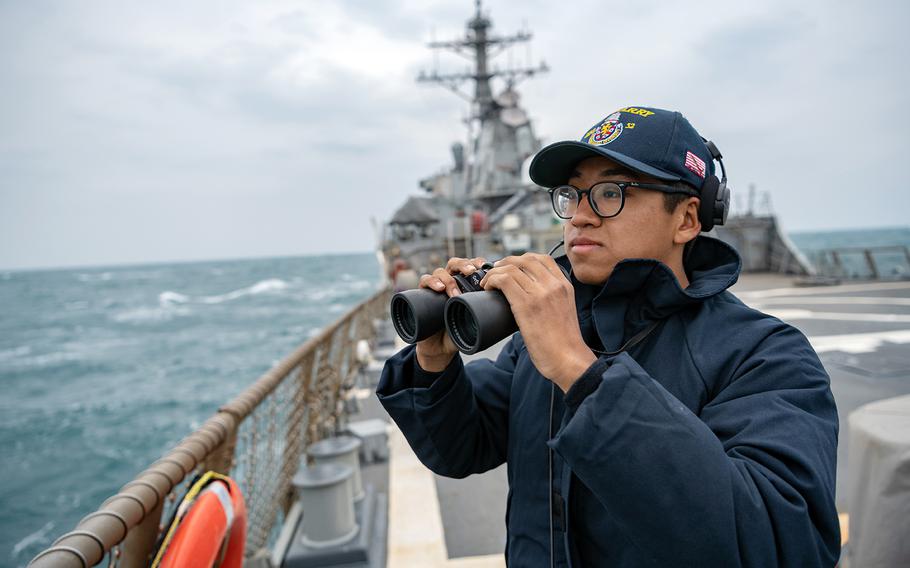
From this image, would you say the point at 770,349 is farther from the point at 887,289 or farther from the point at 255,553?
the point at 887,289

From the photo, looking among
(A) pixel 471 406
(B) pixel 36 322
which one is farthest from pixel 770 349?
(B) pixel 36 322

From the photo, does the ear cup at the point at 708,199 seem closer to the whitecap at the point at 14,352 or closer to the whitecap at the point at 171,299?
the whitecap at the point at 14,352

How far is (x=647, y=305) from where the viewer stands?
1178mm

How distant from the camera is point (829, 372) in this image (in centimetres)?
574

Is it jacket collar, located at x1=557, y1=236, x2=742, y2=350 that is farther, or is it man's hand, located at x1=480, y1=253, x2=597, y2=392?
jacket collar, located at x1=557, y1=236, x2=742, y2=350

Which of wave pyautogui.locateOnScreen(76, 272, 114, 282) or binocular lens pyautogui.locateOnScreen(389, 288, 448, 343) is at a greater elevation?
binocular lens pyautogui.locateOnScreen(389, 288, 448, 343)

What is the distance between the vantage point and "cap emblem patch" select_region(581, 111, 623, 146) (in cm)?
121

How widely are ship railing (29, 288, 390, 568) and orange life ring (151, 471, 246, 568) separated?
8cm

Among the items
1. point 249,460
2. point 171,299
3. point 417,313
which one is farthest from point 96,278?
point 417,313

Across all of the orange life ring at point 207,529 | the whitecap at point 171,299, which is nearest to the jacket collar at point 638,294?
the orange life ring at point 207,529

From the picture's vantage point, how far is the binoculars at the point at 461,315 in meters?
1.06

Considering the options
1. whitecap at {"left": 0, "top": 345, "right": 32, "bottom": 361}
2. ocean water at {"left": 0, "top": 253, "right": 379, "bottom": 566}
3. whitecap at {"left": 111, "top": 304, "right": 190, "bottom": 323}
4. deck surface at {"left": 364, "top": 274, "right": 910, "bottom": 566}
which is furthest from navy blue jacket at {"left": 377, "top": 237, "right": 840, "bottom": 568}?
whitecap at {"left": 111, "top": 304, "right": 190, "bottom": 323}

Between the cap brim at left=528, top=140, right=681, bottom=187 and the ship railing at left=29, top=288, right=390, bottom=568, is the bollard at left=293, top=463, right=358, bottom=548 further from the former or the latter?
the cap brim at left=528, top=140, right=681, bottom=187

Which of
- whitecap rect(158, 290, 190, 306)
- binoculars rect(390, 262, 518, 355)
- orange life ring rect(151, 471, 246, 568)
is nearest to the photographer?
binoculars rect(390, 262, 518, 355)
